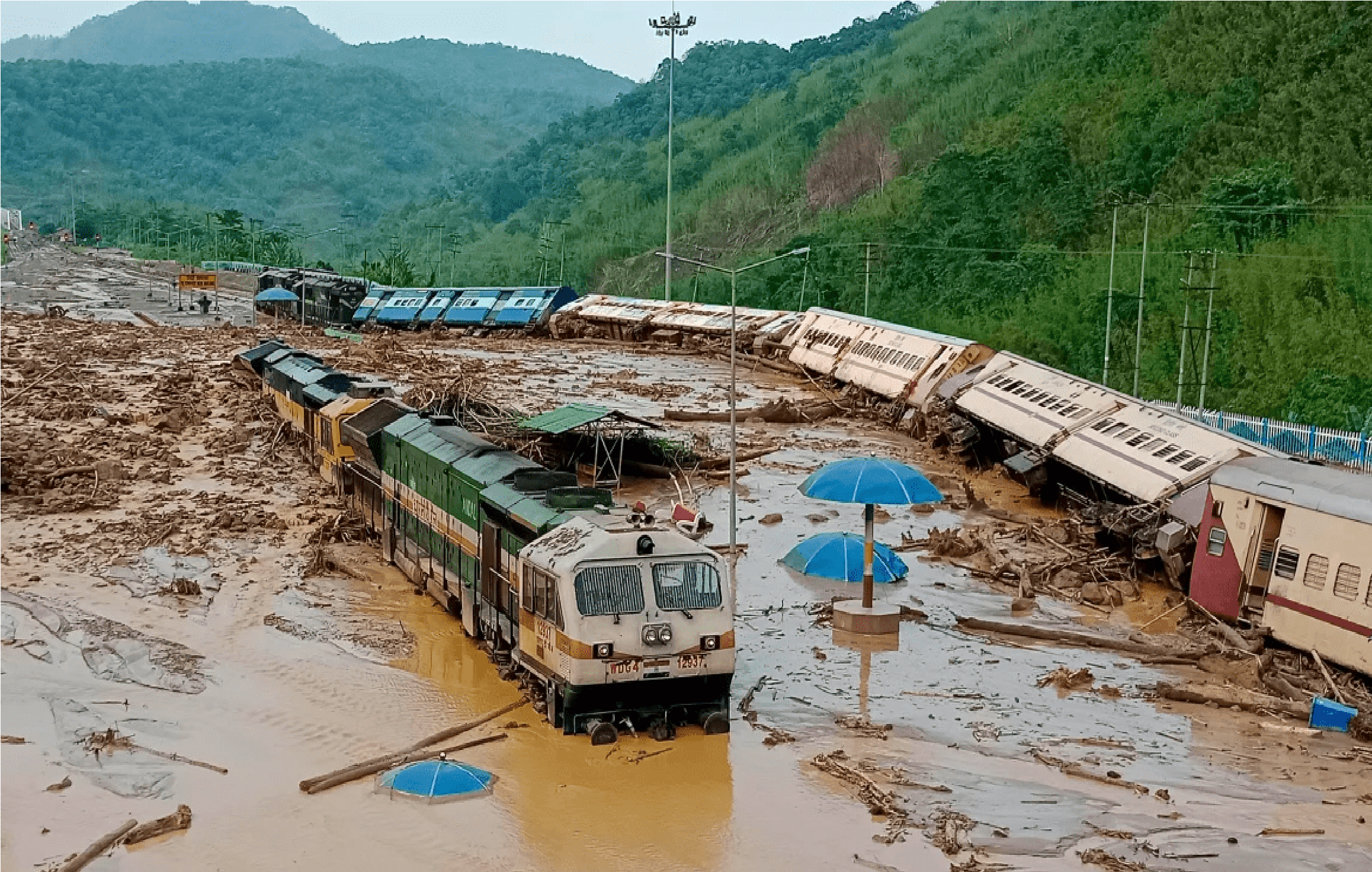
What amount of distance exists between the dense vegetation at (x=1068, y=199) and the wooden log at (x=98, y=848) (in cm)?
3234

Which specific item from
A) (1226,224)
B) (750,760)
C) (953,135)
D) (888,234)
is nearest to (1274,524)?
(750,760)

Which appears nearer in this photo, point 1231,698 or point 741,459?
point 1231,698

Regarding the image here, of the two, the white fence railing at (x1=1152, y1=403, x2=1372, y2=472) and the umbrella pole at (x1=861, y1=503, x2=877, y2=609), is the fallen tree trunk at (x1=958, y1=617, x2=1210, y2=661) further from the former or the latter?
the white fence railing at (x1=1152, y1=403, x2=1372, y2=472)

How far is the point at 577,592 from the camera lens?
17.4 metres

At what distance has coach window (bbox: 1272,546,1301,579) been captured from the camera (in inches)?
835

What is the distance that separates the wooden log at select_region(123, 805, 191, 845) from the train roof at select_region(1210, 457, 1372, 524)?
51.2 ft

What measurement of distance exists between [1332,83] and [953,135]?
29770 mm

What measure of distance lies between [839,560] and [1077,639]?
4.73m

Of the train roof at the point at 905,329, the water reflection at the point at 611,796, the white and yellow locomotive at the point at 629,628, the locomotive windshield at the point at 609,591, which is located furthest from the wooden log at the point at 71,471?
the train roof at the point at 905,329

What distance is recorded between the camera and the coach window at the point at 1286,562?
21.2 metres

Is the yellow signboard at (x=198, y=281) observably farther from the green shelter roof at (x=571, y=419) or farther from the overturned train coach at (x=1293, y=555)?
the overturned train coach at (x=1293, y=555)

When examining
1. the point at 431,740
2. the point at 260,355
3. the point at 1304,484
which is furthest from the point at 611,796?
the point at 260,355

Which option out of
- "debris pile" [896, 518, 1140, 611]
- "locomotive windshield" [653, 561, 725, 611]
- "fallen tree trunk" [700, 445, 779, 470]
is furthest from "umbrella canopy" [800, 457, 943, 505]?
"fallen tree trunk" [700, 445, 779, 470]

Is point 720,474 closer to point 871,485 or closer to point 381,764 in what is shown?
point 871,485
